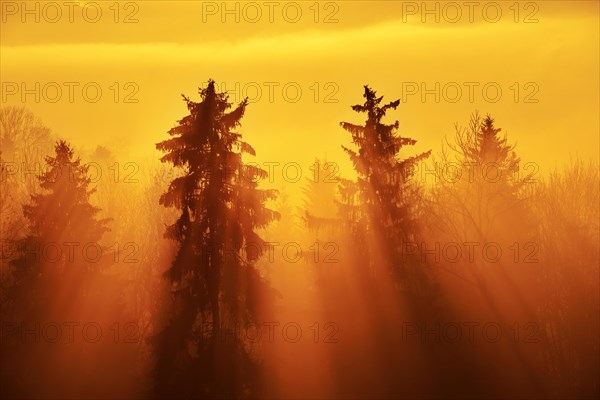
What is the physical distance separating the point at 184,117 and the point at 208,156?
1744 mm

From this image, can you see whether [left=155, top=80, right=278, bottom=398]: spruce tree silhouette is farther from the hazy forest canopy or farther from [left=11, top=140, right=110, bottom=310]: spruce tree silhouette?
[left=11, top=140, right=110, bottom=310]: spruce tree silhouette

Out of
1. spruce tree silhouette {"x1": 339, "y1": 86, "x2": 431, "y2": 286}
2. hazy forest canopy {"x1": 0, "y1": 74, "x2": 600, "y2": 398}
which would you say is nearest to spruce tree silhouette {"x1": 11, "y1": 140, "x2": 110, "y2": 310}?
hazy forest canopy {"x1": 0, "y1": 74, "x2": 600, "y2": 398}

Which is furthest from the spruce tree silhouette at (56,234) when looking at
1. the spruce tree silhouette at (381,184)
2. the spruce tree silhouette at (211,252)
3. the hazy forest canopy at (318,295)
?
the spruce tree silhouette at (381,184)

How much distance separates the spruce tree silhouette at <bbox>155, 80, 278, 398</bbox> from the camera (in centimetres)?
1905

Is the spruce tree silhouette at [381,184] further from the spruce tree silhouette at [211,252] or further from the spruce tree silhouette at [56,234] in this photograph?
the spruce tree silhouette at [56,234]

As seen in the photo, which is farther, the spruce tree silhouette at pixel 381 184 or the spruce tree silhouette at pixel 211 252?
the spruce tree silhouette at pixel 381 184

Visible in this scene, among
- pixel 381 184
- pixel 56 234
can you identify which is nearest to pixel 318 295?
pixel 381 184

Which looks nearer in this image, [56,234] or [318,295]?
[56,234]

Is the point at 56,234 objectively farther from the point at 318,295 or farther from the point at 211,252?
the point at 318,295

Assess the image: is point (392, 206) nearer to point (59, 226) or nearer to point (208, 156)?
point (208, 156)

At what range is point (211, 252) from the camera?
20.0 m

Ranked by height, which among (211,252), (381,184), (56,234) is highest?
(381,184)

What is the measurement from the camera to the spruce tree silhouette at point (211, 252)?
19.0 metres

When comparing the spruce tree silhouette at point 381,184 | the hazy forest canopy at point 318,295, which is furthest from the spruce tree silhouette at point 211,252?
the spruce tree silhouette at point 381,184
